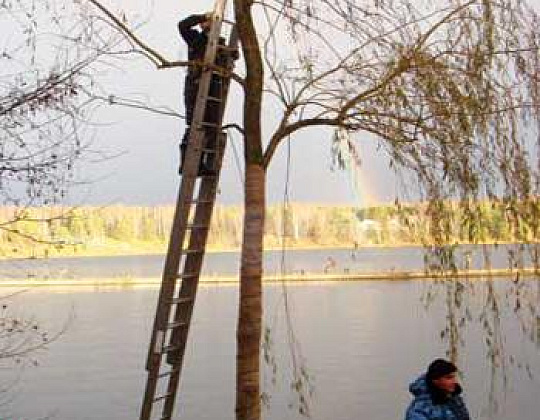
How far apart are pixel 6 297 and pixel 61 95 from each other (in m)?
1.03

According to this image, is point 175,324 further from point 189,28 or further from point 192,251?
point 189,28

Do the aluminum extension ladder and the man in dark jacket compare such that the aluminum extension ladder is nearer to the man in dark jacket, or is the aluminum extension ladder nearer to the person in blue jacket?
the man in dark jacket

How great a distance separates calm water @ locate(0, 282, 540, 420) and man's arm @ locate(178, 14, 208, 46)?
1.59 metres

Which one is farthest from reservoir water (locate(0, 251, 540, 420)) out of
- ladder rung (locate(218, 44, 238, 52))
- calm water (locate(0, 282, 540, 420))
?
ladder rung (locate(218, 44, 238, 52))

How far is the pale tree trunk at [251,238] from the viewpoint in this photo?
13.2 feet

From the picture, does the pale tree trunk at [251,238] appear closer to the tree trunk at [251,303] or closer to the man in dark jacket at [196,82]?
the tree trunk at [251,303]

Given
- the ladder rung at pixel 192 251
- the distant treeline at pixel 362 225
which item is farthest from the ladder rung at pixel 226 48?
the ladder rung at pixel 192 251

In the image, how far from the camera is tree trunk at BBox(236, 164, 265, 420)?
159 inches

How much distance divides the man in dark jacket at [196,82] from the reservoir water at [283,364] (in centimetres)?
97

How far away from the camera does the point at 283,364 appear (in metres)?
12.9

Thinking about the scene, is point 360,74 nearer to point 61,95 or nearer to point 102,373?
point 61,95

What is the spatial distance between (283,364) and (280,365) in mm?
83

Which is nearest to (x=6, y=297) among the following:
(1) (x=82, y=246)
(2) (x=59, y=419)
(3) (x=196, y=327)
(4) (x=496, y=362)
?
(1) (x=82, y=246)

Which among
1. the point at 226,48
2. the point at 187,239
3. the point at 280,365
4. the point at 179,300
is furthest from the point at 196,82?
the point at 280,365
